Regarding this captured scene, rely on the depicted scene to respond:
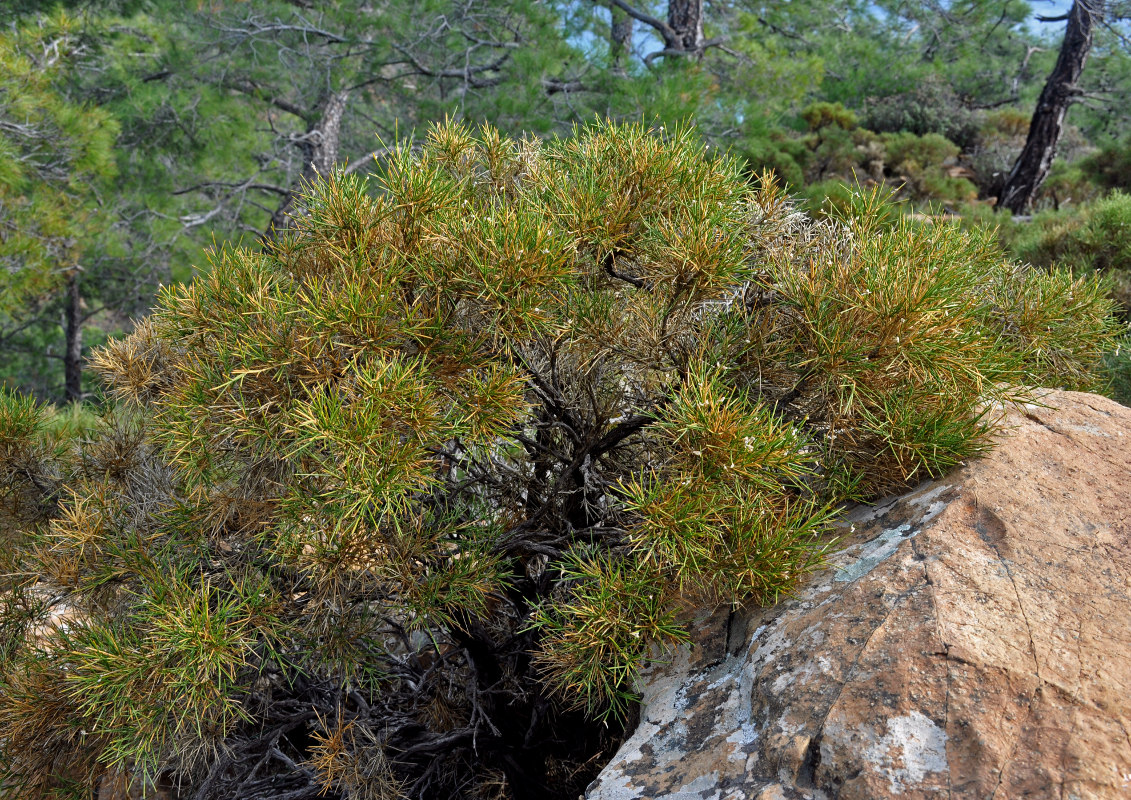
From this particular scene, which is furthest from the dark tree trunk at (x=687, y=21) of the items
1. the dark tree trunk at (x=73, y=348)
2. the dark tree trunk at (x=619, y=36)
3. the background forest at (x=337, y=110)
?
the dark tree trunk at (x=73, y=348)

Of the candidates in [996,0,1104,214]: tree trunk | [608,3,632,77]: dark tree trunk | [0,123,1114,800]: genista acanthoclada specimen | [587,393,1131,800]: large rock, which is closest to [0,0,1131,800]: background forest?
[0,123,1114,800]: genista acanthoclada specimen

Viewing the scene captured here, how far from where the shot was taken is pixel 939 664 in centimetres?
164

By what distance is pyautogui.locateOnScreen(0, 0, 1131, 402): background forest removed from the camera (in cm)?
710

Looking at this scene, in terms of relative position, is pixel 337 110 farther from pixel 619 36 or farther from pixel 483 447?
pixel 483 447

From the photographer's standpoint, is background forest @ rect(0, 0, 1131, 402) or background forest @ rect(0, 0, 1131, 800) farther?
background forest @ rect(0, 0, 1131, 402)

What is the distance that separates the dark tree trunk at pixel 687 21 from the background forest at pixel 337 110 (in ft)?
0.07

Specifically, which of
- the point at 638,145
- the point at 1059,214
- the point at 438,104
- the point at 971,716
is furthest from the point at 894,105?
the point at 971,716

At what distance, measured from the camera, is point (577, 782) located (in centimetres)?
285

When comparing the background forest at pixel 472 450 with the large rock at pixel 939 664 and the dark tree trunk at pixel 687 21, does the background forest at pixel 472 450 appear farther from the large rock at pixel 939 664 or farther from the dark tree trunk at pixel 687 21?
the dark tree trunk at pixel 687 21

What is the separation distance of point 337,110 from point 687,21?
4114 mm

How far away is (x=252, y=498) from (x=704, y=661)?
4.48ft

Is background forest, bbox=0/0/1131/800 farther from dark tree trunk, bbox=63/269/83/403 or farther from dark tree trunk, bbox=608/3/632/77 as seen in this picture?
dark tree trunk, bbox=63/269/83/403

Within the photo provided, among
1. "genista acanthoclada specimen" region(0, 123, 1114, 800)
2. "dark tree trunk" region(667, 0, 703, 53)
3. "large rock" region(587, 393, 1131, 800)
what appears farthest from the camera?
"dark tree trunk" region(667, 0, 703, 53)

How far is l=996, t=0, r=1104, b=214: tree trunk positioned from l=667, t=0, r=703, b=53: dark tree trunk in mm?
3675
